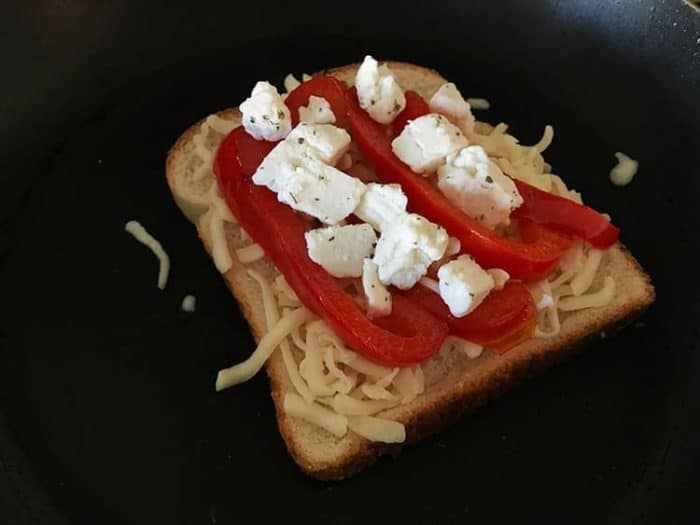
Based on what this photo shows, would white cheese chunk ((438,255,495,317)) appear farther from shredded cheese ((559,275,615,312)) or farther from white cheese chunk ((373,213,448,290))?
shredded cheese ((559,275,615,312))

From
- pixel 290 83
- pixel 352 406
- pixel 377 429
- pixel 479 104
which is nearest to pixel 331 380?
pixel 352 406

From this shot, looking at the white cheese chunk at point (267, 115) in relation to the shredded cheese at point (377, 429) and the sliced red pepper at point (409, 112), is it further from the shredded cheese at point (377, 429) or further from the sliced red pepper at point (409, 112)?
the shredded cheese at point (377, 429)

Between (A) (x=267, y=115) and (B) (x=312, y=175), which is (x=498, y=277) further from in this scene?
(A) (x=267, y=115)

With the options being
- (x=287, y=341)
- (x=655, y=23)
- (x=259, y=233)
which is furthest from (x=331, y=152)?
(x=655, y=23)

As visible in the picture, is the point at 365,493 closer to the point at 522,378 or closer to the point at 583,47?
the point at 522,378

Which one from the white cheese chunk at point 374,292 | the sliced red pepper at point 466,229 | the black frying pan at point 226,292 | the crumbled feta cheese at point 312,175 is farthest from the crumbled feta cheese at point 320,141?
the black frying pan at point 226,292

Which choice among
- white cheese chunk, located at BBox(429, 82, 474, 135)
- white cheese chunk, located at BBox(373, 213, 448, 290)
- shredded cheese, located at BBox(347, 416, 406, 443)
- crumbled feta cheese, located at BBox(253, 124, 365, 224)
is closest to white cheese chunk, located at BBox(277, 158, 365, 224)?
crumbled feta cheese, located at BBox(253, 124, 365, 224)

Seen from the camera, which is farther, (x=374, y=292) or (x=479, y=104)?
(x=479, y=104)
